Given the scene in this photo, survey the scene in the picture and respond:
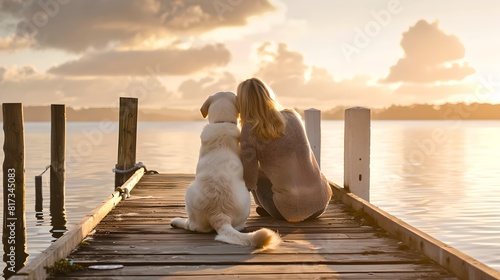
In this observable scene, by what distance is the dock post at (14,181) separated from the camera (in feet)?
33.9

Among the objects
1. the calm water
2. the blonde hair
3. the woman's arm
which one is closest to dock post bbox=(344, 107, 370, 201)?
the blonde hair

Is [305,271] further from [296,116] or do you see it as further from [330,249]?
[296,116]

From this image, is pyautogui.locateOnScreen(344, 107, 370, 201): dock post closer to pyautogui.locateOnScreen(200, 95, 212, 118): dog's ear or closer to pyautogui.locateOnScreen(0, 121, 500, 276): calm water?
pyautogui.locateOnScreen(200, 95, 212, 118): dog's ear

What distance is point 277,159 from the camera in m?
6.07

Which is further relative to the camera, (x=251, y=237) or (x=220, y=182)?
(x=220, y=182)

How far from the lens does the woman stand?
230 inches

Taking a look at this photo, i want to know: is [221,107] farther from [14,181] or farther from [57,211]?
[57,211]

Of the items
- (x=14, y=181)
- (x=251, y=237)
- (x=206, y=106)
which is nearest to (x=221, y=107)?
(x=206, y=106)

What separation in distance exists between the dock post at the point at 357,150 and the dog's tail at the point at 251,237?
108 inches

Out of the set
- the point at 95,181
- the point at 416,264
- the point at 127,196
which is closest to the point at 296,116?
the point at 416,264

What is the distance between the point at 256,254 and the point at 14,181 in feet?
23.0

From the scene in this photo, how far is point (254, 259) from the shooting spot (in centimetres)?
466

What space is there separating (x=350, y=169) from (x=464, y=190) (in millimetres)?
14905

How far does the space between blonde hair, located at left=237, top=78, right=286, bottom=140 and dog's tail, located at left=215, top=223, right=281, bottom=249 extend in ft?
3.41
